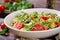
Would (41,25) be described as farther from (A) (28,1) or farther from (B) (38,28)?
(A) (28,1)

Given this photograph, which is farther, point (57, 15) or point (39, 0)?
point (39, 0)

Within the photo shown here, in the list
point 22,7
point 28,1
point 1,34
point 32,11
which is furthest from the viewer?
point 28,1

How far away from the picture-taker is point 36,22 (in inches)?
39.4

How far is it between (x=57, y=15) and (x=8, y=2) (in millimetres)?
537

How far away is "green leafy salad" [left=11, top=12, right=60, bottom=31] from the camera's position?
941mm

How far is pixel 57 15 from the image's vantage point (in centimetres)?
111

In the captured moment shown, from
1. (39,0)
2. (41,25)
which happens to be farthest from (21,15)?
(39,0)

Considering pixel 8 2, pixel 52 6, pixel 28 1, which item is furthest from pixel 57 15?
pixel 8 2

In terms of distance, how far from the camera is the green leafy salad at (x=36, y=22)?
0.94m

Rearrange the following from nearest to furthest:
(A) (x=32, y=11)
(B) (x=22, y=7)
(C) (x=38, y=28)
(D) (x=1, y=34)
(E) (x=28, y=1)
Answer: (C) (x=38, y=28) < (D) (x=1, y=34) < (A) (x=32, y=11) < (B) (x=22, y=7) < (E) (x=28, y=1)

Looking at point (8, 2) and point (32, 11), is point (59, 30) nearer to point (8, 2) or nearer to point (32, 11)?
point (32, 11)

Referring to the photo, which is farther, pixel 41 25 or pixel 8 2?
pixel 8 2

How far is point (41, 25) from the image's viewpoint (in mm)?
950

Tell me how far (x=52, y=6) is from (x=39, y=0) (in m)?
0.11
